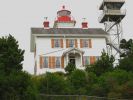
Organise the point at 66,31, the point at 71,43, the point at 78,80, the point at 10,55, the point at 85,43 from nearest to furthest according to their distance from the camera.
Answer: the point at 10,55
the point at 78,80
the point at 71,43
the point at 85,43
the point at 66,31

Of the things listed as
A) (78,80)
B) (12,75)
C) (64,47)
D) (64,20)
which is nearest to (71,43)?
(64,47)

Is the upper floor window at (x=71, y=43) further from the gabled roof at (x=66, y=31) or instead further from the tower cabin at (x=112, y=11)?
the tower cabin at (x=112, y=11)

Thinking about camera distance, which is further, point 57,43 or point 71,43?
point 71,43

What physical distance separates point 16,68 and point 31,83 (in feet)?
10.3

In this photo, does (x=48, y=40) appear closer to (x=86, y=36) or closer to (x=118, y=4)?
(x=86, y=36)

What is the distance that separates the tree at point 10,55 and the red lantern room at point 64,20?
852 inches

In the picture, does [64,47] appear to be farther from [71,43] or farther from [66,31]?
[66,31]

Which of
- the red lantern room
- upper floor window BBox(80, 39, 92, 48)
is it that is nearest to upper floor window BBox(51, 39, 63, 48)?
upper floor window BBox(80, 39, 92, 48)

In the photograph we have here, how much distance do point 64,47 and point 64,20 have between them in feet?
26.3

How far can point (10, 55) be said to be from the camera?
31.3 metres

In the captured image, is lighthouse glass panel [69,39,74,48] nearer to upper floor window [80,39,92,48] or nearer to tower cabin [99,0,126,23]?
upper floor window [80,39,92,48]

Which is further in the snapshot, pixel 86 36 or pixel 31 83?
pixel 86 36

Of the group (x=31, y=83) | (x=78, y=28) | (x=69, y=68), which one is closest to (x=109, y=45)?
(x=78, y=28)

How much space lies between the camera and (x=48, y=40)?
4784 cm
